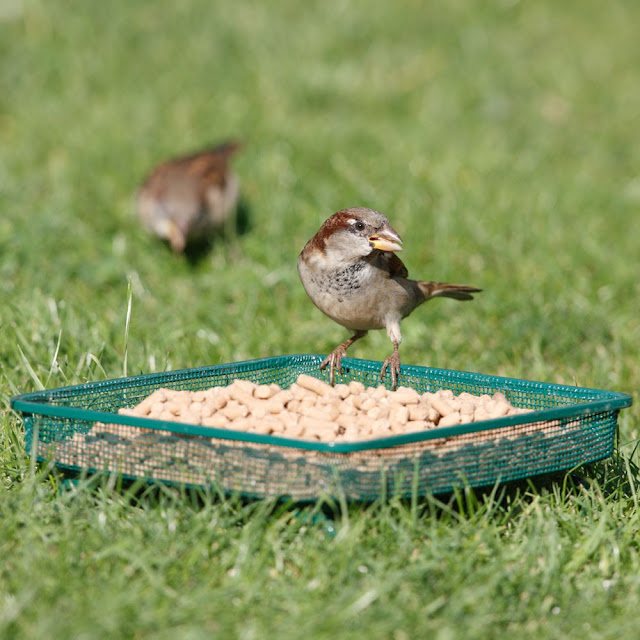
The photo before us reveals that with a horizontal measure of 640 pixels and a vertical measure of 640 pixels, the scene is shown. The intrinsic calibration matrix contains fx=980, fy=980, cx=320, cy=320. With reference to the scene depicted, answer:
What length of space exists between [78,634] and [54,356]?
2.02 m

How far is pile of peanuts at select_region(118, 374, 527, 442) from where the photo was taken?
334cm

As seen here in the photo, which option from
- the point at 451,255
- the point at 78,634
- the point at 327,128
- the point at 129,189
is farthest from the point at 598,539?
the point at 327,128

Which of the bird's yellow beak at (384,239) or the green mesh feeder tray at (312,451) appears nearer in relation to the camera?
the green mesh feeder tray at (312,451)

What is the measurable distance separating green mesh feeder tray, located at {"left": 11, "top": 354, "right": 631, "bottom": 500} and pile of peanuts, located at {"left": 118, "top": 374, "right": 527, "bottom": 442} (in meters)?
0.22

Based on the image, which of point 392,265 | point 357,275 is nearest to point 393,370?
point 357,275

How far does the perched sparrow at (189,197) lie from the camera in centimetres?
718

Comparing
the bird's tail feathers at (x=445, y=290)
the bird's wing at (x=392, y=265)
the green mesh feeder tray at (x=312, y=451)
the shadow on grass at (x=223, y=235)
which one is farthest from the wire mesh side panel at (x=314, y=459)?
the shadow on grass at (x=223, y=235)

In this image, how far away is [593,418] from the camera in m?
3.46

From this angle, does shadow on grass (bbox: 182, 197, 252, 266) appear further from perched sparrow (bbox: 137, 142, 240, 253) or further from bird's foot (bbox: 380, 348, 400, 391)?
bird's foot (bbox: 380, 348, 400, 391)

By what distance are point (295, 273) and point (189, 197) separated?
1624mm

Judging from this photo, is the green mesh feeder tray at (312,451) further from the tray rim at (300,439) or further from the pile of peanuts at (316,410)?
the pile of peanuts at (316,410)

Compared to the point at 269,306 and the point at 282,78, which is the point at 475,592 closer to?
the point at 269,306

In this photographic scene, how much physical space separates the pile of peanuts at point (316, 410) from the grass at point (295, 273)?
0.29 meters

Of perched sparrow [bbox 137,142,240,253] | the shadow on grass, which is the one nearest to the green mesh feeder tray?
perched sparrow [bbox 137,142,240,253]
